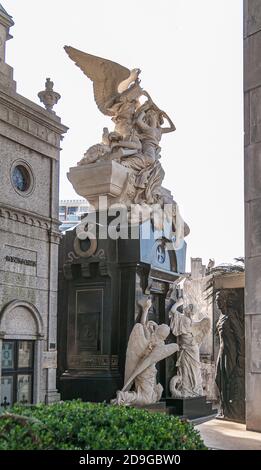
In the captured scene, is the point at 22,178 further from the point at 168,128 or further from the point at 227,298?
the point at 168,128

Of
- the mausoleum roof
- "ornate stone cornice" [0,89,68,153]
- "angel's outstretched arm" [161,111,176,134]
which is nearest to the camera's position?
"ornate stone cornice" [0,89,68,153]

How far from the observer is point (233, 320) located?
43.9ft

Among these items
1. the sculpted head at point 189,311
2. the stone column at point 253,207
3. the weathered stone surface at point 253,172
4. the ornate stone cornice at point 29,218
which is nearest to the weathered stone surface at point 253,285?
the stone column at point 253,207

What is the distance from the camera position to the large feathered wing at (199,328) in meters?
14.5

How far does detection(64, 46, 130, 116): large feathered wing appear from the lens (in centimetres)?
1532

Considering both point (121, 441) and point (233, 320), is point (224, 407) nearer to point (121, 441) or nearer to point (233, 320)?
point (233, 320)

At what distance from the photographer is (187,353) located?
1441 centimetres

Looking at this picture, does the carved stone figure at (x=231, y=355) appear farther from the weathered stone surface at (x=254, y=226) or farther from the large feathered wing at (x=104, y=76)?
the weathered stone surface at (x=254, y=226)

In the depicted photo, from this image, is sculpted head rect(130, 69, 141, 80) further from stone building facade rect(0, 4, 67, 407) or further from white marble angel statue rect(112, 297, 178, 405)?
white marble angel statue rect(112, 297, 178, 405)

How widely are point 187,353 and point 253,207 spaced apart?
9769mm

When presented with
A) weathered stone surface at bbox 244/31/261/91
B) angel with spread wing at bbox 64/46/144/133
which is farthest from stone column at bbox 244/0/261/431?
angel with spread wing at bbox 64/46/144/133
